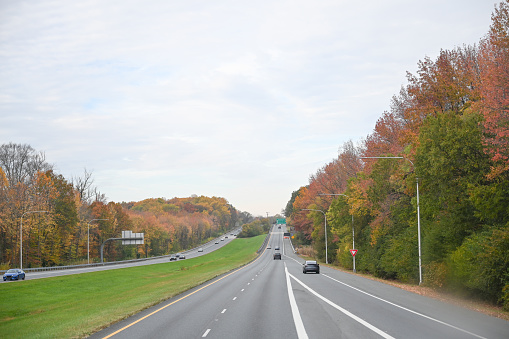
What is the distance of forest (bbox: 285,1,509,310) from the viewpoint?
803 inches

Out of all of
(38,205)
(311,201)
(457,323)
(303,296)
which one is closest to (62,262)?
(38,205)

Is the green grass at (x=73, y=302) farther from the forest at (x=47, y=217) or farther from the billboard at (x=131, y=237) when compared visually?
the billboard at (x=131, y=237)

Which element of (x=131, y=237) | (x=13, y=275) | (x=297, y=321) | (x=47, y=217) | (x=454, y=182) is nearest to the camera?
(x=297, y=321)

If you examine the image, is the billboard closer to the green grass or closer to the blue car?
the green grass

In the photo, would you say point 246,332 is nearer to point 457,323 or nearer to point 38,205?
point 457,323

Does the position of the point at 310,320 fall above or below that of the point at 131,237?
above

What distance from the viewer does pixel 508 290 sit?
18297mm

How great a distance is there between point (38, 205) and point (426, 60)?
206ft

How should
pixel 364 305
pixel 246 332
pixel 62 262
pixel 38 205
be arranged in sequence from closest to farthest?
pixel 246 332, pixel 364 305, pixel 38 205, pixel 62 262

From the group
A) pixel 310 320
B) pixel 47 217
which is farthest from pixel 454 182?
pixel 47 217

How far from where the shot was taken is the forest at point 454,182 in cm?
2039

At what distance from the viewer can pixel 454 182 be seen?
25.7 m

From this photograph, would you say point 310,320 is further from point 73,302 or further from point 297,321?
point 73,302

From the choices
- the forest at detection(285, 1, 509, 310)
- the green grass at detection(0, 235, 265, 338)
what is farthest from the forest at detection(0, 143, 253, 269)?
the forest at detection(285, 1, 509, 310)
